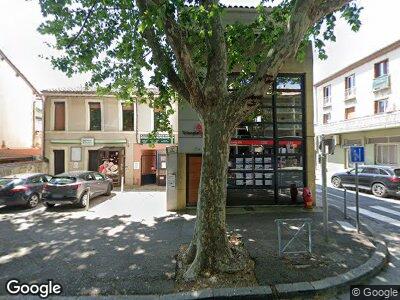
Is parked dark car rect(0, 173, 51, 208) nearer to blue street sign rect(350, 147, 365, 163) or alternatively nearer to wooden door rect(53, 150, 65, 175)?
wooden door rect(53, 150, 65, 175)

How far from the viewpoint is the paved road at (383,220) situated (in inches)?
188

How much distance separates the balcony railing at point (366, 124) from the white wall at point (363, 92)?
123 centimetres

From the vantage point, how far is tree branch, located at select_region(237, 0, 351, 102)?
4625mm

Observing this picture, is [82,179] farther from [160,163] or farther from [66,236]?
[160,163]

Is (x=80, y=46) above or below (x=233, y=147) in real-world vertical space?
above

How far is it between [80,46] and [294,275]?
7.07 metres

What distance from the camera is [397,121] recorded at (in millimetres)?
16531

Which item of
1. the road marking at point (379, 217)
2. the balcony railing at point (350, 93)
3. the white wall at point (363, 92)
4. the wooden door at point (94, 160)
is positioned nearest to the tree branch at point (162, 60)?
the road marking at point (379, 217)

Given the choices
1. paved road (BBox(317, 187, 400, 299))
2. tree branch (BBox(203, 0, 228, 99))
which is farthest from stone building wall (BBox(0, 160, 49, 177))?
paved road (BBox(317, 187, 400, 299))

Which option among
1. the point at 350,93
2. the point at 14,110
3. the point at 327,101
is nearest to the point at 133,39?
the point at 14,110

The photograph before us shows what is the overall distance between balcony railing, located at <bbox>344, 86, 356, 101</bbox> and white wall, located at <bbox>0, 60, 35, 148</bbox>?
984 inches

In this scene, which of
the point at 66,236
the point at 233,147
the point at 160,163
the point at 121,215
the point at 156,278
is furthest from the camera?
the point at 160,163

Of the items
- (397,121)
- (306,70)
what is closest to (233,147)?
(306,70)

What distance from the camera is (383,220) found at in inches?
332
